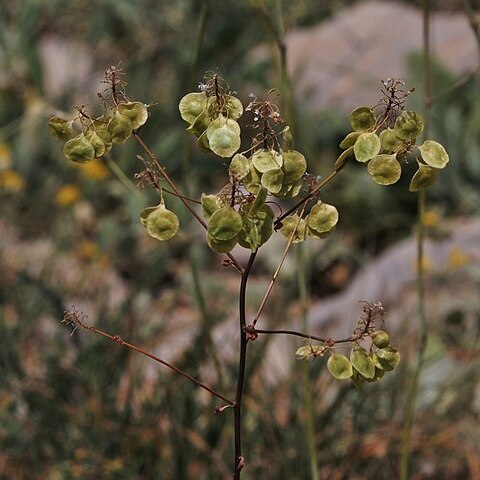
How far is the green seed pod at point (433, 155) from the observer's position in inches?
39.2

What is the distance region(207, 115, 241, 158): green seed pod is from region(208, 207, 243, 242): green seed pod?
6cm

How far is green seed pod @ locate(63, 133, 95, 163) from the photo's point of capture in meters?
1.04

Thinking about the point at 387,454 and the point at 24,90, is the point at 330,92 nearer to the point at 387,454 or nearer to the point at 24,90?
the point at 24,90

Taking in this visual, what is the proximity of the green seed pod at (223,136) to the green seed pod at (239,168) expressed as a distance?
10 millimetres

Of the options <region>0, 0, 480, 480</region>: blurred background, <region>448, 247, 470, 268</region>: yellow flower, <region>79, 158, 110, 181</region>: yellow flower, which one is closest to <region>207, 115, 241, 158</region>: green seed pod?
<region>0, 0, 480, 480</region>: blurred background

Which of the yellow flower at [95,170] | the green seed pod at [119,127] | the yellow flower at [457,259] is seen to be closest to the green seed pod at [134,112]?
the green seed pod at [119,127]

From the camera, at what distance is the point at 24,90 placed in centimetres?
546

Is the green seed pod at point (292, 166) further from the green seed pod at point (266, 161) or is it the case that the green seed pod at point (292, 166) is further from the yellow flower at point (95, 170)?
the yellow flower at point (95, 170)

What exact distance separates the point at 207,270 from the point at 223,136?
11.5 ft

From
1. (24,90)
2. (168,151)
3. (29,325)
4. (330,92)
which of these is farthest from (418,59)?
(29,325)

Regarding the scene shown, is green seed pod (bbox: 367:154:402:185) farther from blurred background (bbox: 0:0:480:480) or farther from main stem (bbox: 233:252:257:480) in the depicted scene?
blurred background (bbox: 0:0:480:480)

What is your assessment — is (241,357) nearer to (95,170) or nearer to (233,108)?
(233,108)

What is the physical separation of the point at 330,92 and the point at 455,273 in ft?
7.49

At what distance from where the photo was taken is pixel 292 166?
0.99 meters
